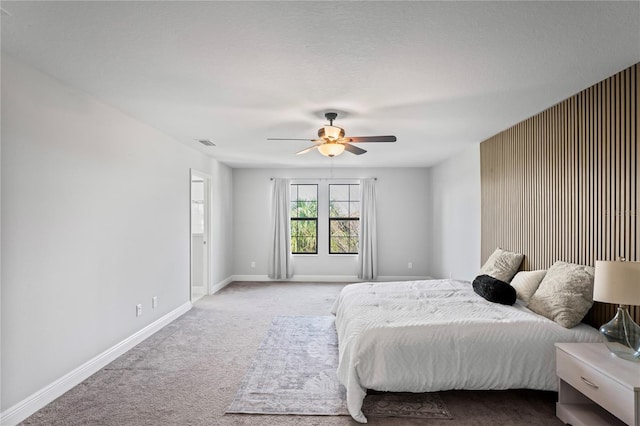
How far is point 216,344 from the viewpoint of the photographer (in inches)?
147

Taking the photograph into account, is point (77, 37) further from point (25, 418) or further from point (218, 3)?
point (25, 418)

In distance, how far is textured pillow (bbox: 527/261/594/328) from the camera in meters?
2.62

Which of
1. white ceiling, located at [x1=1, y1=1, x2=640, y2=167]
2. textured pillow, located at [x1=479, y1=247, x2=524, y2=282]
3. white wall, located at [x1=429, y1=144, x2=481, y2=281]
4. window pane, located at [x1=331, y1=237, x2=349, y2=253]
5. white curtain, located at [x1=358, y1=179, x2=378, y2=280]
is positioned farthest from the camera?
window pane, located at [x1=331, y1=237, x2=349, y2=253]

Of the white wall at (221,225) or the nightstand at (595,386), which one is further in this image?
the white wall at (221,225)

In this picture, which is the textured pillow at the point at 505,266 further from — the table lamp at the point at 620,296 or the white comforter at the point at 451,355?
the table lamp at the point at 620,296

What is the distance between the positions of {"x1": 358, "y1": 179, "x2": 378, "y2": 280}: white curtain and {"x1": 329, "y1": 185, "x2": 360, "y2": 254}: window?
0.75ft

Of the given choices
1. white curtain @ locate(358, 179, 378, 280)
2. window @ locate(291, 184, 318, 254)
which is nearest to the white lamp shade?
white curtain @ locate(358, 179, 378, 280)

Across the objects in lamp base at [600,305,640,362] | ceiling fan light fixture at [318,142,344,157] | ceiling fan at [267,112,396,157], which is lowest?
lamp base at [600,305,640,362]

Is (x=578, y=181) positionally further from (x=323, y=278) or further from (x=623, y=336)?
(x=323, y=278)

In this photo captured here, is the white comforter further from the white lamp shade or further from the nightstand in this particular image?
the white lamp shade

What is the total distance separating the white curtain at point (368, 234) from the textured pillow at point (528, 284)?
3890 mm

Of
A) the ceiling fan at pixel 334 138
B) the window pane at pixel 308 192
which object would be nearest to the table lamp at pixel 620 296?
the ceiling fan at pixel 334 138

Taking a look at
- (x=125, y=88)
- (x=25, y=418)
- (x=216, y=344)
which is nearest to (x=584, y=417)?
(x=216, y=344)

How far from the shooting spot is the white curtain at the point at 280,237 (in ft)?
23.6
